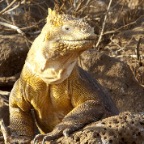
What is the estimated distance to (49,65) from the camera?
436 cm

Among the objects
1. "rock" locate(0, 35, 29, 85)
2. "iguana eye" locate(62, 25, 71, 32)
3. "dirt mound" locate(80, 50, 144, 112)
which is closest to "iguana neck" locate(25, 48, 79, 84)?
"iguana eye" locate(62, 25, 71, 32)

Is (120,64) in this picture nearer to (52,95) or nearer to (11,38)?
(11,38)

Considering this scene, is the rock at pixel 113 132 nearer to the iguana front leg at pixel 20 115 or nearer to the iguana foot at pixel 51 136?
the iguana foot at pixel 51 136

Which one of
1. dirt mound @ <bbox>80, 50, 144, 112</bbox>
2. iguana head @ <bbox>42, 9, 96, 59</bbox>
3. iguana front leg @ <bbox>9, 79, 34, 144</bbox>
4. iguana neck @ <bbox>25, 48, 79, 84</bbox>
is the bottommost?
dirt mound @ <bbox>80, 50, 144, 112</bbox>

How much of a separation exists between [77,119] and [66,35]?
0.69 meters

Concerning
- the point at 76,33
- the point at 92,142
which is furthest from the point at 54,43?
the point at 92,142

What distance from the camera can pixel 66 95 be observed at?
15.3ft

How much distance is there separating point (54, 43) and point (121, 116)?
2.55 ft

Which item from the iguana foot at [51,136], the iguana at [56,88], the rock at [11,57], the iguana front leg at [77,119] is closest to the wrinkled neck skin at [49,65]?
the iguana at [56,88]

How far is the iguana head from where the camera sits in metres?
4.09

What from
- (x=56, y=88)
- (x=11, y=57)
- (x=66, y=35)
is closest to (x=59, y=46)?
(x=66, y=35)

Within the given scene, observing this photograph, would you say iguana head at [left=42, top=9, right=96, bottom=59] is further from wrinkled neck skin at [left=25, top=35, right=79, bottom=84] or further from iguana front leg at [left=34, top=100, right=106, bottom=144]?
iguana front leg at [left=34, top=100, right=106, bottom=144]

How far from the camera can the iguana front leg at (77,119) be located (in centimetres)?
404

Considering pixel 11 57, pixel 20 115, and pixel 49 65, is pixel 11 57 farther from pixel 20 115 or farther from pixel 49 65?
pixel 49 65
